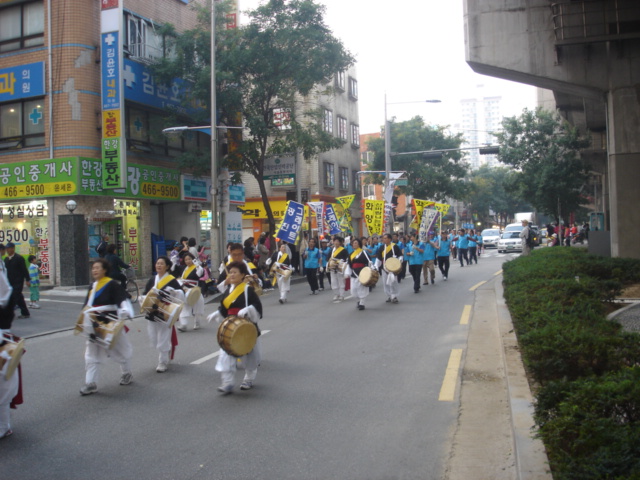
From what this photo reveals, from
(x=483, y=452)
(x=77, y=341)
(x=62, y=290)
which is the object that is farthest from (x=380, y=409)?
(x=62, y=290)

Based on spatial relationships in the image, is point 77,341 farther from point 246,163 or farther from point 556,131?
point 556,131

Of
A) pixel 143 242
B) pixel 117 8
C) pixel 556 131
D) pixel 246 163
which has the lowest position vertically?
pixel 143 242

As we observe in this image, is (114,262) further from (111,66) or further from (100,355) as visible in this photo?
(100,355)

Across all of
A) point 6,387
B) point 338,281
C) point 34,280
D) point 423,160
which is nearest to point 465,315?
point 338,281

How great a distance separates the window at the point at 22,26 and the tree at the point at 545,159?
70.9ft

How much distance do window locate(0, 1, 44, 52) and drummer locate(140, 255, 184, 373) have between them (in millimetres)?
16860

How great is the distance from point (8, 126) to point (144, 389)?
18652 mm

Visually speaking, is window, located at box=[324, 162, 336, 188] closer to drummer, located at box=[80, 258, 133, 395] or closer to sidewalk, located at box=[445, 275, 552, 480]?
sidewalk, located at box=[445, 275, 552, 480]

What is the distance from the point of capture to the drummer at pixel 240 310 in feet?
24.2

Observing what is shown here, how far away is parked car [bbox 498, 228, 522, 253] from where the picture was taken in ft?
141

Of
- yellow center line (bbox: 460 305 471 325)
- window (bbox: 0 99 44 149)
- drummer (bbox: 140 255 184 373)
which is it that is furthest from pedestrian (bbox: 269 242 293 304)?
window (bbox: 0 99 44 149)

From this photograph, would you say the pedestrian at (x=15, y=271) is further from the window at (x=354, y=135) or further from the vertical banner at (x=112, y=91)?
the window at (x=354, y=135)

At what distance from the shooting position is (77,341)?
12.1 meters

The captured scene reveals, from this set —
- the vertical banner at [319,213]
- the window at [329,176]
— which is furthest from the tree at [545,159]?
the window at [329,176]
